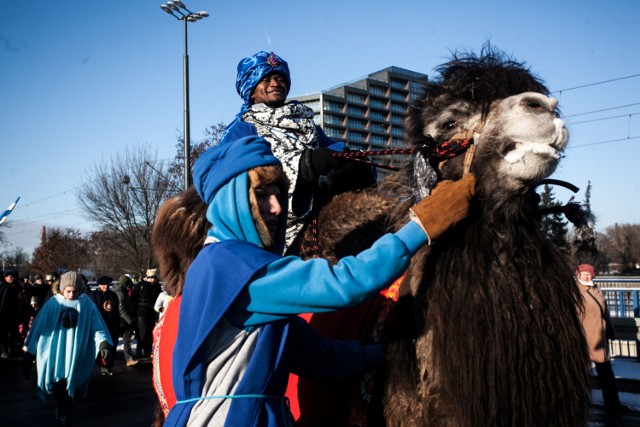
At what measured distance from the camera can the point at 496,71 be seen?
265cm

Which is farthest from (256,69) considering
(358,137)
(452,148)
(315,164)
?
(358,137)

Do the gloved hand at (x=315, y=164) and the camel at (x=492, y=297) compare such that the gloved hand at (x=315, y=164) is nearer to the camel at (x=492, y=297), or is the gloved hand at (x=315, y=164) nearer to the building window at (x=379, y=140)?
the camel at (x=492, y=297)

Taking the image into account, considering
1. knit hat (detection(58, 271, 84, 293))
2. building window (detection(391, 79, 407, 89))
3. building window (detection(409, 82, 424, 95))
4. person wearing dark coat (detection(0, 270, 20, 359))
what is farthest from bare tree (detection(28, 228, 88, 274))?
building window (detection(409, 82, 424, 95))

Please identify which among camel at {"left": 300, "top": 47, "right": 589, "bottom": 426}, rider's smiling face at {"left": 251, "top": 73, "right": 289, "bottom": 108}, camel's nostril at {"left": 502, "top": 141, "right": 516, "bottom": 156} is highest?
rider's smiling face at {"left": 251, "top": 73, "right": 289, "bottom": 108}

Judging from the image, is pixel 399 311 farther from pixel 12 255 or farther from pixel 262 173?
pixel 12 255

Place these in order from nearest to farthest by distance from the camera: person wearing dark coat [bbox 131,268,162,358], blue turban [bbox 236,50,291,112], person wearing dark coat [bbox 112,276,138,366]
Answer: blue turban [bbox 236,50,291,112], person wearing dark coat [bbox 112,276,138,366], person wearing dark coat [bbox 131,268,162,358]

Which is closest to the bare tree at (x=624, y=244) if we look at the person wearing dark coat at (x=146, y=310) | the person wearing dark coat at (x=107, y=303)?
the person wearing dark coat at (x=146, y=310)

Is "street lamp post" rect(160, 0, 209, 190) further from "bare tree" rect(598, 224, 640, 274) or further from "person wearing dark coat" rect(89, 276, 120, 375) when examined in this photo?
"bare tree" rect(598, 224, 640, 274)

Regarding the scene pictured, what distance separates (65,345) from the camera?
7668 millimetres

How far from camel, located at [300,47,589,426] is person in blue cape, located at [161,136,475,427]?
0.24 m

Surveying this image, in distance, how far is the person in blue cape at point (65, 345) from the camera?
24.0ft

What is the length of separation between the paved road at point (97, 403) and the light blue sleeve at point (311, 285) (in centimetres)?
700

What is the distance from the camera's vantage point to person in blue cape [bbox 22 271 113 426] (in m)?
7.32

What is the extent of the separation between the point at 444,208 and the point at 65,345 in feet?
22.2
